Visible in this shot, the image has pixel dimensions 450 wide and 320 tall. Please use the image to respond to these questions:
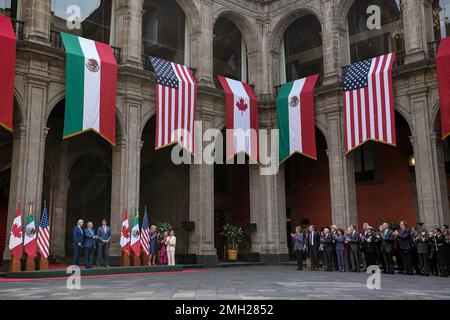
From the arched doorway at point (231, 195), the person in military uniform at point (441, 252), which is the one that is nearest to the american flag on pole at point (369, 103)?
the person in military uniform at point (441, 252)

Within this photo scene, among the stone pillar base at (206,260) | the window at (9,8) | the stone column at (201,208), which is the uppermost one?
the window at (9,8)

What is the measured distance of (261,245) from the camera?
23125mm

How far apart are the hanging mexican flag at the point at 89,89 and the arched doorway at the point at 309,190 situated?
41.0 ft

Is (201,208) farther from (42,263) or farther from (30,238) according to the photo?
(30,238)

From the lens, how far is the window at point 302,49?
26.3m

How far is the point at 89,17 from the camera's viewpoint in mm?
21219

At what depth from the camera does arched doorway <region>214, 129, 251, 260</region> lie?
2916 centimetres

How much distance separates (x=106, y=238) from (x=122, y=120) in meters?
4.99

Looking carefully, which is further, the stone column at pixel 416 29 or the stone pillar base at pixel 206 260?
the stone pillar base at pixel 206 260

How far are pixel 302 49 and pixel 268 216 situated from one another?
10.1 metres

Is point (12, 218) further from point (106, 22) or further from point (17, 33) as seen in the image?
point (106, 22)

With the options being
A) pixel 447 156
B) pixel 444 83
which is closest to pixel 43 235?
pixel 444 83

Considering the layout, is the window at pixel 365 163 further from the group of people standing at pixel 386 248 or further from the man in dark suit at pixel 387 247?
the man in dark suit at pixel 387 247
